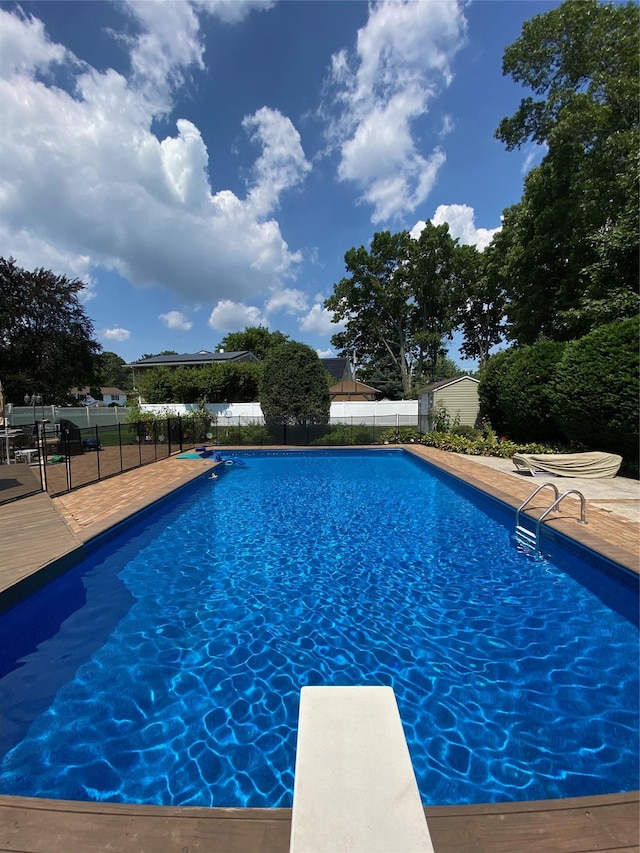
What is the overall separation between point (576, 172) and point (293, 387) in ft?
40.9

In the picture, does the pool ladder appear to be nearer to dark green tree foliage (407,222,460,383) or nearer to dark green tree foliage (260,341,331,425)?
dark green tree foliage (260,341,331,425)

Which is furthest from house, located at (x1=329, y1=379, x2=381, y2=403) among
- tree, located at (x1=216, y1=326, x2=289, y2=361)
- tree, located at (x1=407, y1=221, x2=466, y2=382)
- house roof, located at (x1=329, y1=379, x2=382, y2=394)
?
tree, located at (x1=216, y1=326, x2=289, y2=361)

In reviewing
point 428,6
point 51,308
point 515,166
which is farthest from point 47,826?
point 515,166

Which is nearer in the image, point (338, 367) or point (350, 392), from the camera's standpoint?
point (350, 392)

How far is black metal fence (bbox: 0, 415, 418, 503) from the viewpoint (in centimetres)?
1110

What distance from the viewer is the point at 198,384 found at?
67.2 feet

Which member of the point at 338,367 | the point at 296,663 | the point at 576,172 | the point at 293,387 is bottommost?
the point at 296,663

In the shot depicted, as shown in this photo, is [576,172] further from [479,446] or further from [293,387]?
[293,387]

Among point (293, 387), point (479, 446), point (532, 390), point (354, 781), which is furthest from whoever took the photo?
point (293, 387)

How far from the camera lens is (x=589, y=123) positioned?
1183cm

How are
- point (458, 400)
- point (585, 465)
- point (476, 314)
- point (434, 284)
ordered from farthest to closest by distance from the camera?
point (476, 314)
point (434, 284)
point (458, 400)
point (585, 465)

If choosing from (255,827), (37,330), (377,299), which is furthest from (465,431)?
(37,330)

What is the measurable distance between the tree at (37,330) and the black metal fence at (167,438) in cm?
303

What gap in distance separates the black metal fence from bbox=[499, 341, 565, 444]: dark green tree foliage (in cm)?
495
